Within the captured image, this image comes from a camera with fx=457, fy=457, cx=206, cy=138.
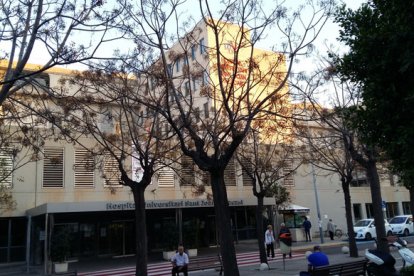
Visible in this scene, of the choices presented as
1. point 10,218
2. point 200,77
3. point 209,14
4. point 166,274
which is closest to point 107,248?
point 10,218

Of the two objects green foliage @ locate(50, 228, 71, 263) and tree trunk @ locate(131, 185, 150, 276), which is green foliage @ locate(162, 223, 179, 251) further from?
tree trunk @ locate(131, 185, 150, 276)

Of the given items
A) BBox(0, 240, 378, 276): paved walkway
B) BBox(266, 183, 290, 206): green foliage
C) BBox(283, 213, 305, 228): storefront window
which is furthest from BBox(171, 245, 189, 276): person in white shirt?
BBox(283, 213, 305, 228): storefront window

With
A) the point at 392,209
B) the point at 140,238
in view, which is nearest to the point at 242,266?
the point at 140,238

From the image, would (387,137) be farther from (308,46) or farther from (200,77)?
(200,77)

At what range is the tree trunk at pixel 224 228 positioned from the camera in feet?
38.5

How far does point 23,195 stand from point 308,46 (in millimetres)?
21983

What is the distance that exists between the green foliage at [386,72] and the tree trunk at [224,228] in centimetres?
498

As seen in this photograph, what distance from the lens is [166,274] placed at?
66.6ft

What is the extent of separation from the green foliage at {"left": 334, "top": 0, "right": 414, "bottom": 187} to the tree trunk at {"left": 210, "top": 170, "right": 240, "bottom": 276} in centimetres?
498

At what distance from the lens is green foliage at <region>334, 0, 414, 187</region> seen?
6.94m

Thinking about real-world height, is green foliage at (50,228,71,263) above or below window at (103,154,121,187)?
below

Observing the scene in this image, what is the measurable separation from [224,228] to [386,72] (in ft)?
20.7

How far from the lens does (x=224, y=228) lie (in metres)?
12.0

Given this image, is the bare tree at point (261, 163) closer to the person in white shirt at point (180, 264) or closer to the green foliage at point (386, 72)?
the person in white shirt at point (180, 264)
